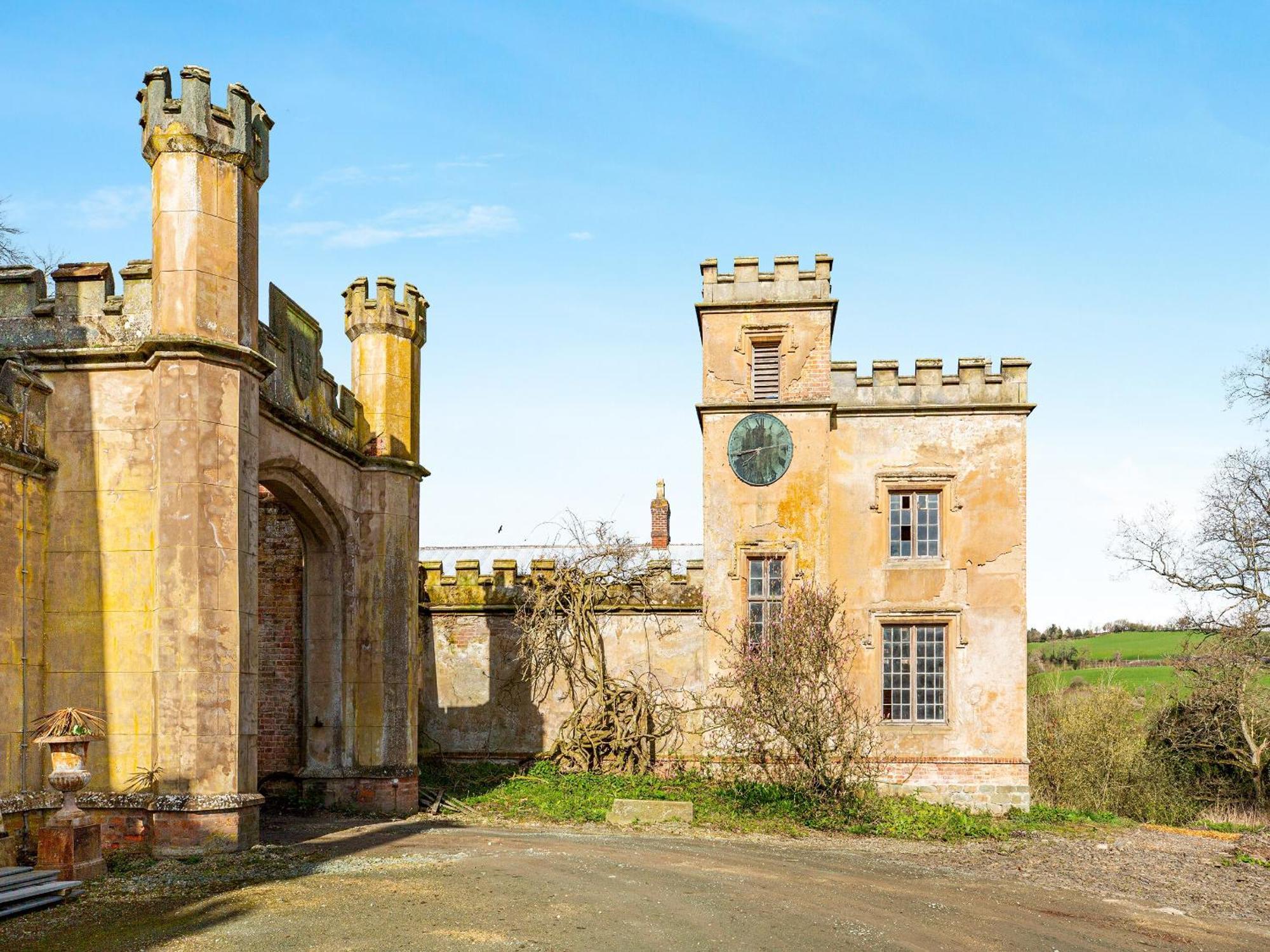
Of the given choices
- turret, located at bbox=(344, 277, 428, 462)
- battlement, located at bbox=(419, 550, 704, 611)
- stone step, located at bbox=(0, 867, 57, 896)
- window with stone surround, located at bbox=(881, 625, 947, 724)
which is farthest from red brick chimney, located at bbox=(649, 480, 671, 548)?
stone step, located at bbox=(0, 867, 57, 896)

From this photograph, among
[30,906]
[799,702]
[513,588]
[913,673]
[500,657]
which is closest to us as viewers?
[30,906]

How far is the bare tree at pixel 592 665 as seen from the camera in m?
20.6

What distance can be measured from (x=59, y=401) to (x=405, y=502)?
19.0ft

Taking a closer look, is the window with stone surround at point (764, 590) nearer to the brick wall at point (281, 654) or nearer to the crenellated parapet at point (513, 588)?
the crenellated parapet at point (513, 588)

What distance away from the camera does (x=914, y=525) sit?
67.4 ft

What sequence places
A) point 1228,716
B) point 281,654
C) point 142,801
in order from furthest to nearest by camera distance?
1. point 1228,716
2. point 281,654
3. point 142,801

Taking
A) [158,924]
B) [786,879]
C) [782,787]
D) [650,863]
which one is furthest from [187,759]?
[782,787]

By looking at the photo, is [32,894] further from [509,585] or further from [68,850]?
[509,585]

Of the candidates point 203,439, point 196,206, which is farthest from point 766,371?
point 203,439

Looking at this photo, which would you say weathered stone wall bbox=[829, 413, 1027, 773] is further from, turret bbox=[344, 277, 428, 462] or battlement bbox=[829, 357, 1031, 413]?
turret bbox=[344, 277, 428, 462]

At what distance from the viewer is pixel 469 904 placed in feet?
33.1

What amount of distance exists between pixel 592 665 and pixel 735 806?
4369 millimetres

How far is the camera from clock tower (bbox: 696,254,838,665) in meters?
20.4

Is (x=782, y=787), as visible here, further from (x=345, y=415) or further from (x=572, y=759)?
(x=345, y=415)
